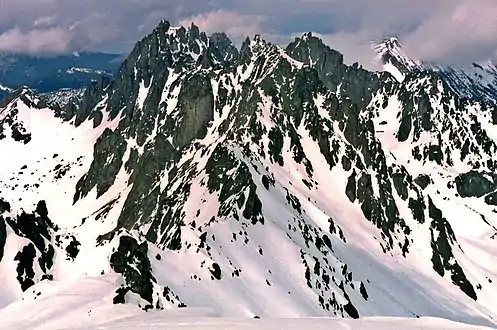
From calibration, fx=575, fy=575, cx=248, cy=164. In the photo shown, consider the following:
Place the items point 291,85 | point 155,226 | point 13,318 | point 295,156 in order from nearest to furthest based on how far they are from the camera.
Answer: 1. point 13,318
2. point 155,226
3. point 295,156
4. point 291,85

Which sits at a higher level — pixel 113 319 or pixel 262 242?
pixel 262 242

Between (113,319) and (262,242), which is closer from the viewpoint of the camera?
(113,319)

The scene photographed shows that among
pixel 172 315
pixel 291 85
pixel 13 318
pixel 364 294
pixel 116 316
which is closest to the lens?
pixel 172 315

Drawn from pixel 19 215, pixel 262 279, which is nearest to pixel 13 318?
pixel 262 279

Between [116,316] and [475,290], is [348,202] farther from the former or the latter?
[116,316]

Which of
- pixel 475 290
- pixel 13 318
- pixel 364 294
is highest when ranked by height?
pixel 13 318

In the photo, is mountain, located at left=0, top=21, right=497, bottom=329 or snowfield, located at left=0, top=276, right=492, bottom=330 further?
mountain, located at left=0, top=21, right=497, bottom=329

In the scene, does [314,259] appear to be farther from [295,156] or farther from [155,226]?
[295,156]

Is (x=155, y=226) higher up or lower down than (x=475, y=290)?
higher up

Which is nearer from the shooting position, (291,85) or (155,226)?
(155,226)

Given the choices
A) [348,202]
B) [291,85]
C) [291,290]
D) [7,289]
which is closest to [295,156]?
[348,202]

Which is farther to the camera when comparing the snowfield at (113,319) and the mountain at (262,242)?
the mountain at (262,242)
